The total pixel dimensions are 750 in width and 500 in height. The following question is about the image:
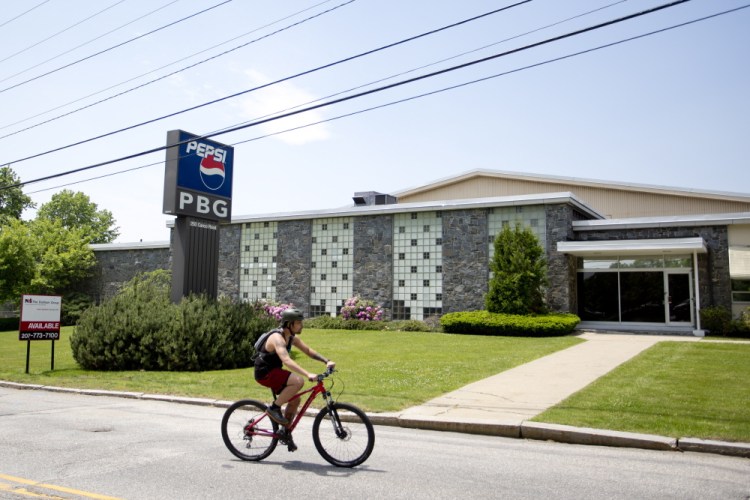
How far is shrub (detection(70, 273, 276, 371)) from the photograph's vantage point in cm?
1510

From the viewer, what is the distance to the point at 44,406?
1066cm

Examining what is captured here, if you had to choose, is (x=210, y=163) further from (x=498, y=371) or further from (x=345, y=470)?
(x=345, y=470)

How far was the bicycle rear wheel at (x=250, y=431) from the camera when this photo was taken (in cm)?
679

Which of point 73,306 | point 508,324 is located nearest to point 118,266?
point 73,306

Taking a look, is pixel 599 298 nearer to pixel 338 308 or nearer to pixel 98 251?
pixel 338 308

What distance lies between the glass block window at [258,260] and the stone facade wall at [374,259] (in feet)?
16.7

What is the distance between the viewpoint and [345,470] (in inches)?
250

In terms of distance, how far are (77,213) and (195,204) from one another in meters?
58.4

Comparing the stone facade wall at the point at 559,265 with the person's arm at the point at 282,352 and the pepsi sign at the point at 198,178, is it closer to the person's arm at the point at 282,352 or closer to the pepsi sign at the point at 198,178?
the pepsi sign at the point at 198,178

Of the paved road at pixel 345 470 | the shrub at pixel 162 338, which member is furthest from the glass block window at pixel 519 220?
the paved road at pixel 345 470

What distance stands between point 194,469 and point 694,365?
39.7ft

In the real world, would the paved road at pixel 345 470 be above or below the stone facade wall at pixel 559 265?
below

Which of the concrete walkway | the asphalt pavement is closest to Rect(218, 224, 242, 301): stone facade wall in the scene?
the asphalt pavement

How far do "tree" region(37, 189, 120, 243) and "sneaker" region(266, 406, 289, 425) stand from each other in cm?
6457
